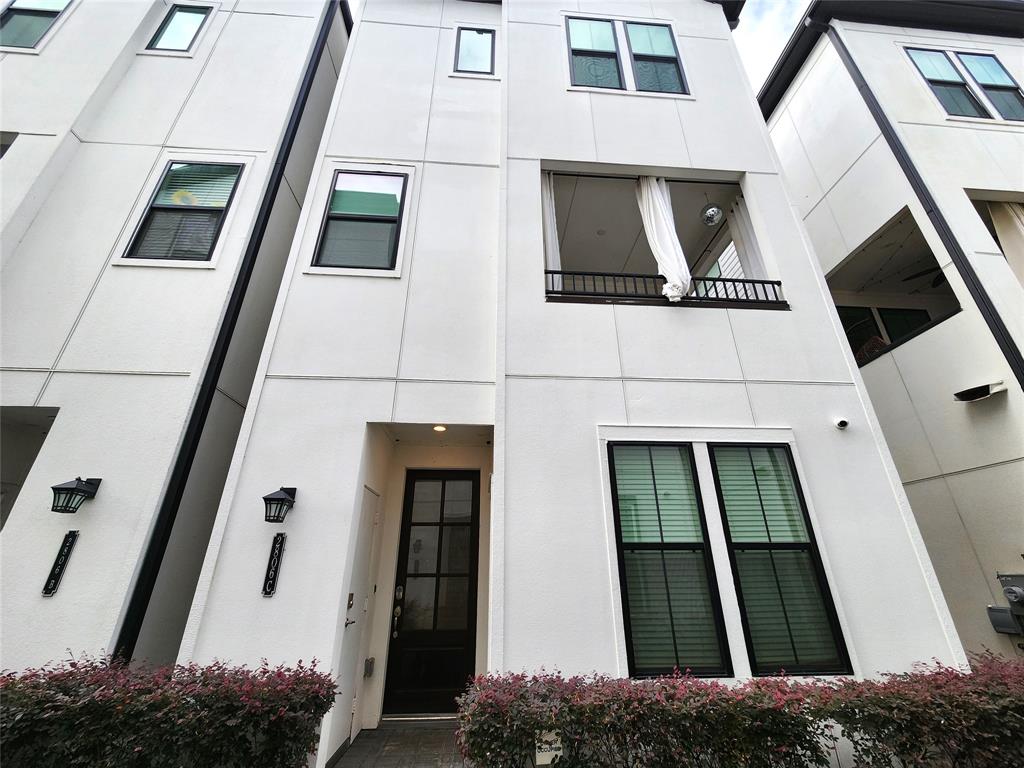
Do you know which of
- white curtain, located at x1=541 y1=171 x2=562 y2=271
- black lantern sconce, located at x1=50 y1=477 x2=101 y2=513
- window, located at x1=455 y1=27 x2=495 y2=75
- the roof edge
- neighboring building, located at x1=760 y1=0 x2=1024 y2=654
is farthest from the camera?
the roof edge

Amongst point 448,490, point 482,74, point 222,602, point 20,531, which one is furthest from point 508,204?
point 20,531

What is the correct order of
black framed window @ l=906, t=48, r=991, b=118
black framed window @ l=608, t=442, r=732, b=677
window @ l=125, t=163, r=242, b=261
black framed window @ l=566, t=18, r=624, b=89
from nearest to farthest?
black framed window @ l=608, t=442, r=732, b=677 < window @ l=125, t=163, r=242, b=261 < black framed window @ l=566, t=18, r=624, b=89 < black framed window @ l=906, t=48, r=991, b=118

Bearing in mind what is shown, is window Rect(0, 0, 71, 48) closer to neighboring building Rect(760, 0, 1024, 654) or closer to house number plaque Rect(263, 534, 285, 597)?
house number plaque Rect(263, 534, 285, 597)

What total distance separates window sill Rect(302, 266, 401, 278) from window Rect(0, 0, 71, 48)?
16.2 feet

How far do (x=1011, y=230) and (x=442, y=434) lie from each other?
753cm

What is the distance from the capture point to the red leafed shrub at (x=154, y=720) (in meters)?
2.24

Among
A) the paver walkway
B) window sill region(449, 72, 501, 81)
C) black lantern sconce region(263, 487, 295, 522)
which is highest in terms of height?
window sill region(449, 72, 501, 81)

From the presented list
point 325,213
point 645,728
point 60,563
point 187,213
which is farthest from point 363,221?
point 645,728

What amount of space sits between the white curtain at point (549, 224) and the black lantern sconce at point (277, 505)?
318cm

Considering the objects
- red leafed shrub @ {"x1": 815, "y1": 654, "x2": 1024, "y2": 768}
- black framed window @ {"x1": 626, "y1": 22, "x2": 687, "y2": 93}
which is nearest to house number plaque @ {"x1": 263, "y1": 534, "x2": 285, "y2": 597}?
red leafed shrub @ {"x1": 815, "y1": 654, "x2": 1024, "y2": 768}

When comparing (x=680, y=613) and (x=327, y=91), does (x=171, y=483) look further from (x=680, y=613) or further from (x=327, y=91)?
(x=327, y=91)

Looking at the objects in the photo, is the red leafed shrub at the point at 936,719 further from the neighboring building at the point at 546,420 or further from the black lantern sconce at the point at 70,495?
the black lantern sconce at the point at 70,495

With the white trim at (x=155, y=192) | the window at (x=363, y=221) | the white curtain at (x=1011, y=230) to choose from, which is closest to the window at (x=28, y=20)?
the white trim at (x=155, y=192)

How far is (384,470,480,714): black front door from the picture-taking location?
403cm
